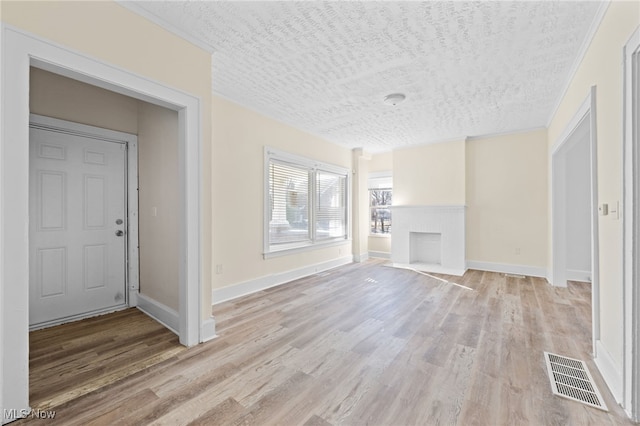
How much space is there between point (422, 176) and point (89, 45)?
5.50 m

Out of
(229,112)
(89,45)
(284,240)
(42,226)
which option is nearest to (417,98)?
(229,112)

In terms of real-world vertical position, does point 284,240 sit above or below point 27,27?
below

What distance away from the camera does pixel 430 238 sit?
5.96 meters

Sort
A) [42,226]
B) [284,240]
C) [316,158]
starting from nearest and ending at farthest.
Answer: [42,226], [284,240], [316,158]

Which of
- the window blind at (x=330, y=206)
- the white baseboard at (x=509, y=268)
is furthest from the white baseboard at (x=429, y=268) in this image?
the window blind at (x=330, y=206)

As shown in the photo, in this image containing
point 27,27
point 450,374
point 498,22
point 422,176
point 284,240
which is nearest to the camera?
point 27,27

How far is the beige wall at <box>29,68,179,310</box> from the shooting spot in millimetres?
2723

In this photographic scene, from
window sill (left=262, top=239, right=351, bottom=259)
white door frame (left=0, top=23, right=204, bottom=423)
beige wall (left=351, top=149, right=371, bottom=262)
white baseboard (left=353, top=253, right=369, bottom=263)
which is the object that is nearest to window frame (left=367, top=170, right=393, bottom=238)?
beige wall (left=351, top=149, right=371, bottom=262)

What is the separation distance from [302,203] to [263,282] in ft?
5.31

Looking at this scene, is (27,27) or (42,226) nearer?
(27,27)

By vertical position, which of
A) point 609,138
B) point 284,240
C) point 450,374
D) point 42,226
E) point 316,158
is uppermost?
point 316,158

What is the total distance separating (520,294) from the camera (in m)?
3.88

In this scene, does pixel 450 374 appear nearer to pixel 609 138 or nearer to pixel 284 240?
pixel 609 138

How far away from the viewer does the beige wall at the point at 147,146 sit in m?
2.72
